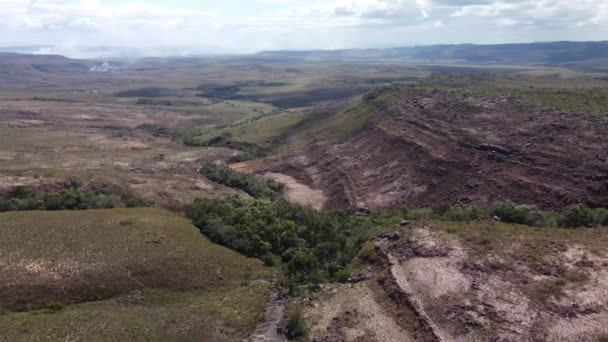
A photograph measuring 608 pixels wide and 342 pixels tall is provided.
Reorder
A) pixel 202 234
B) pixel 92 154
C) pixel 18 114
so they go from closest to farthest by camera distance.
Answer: pixel 202 234 → pixel 92 154 → pixel 18 114

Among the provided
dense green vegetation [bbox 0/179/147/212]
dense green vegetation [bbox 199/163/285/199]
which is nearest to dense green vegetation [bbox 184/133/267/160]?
dense green vegetation [bbox 199/163/285/199]

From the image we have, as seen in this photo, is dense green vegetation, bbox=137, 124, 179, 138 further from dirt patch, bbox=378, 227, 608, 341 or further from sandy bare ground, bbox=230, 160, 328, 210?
dirt patch, bbox=378, 227, 608, 341

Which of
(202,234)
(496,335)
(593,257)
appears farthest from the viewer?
(202,234)

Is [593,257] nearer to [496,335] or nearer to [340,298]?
[496,335]

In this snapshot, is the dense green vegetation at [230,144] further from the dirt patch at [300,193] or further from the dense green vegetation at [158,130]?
the dirt patch at [300,193]

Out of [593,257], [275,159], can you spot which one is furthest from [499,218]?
[275,159]

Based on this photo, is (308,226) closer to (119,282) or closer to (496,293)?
(119,282)

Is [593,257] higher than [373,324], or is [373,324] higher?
[593,257]
